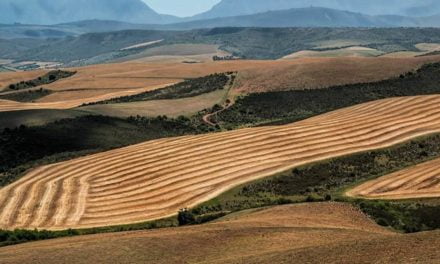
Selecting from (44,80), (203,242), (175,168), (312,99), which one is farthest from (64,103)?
(203,242)

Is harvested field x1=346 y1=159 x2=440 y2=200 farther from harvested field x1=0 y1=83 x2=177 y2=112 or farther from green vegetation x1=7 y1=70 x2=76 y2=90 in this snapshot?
green vegetation x1=7 y1=70 x2=76 y2=90

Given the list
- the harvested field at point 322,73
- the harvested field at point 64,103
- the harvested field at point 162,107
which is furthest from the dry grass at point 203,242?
the harvested field at point 322,73

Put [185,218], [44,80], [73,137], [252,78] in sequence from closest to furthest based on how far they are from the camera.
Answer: [185,218] < [73,137] < [252,78] < [44,80]

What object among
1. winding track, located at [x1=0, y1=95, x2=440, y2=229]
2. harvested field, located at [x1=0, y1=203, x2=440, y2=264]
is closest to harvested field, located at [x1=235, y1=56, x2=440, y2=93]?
winding track, located at [x1=0, y1=95, x2=440, y2=229]

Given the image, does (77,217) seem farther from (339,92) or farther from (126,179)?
(339,92)

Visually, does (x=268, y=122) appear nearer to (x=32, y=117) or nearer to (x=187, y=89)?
(x=32, y=117)

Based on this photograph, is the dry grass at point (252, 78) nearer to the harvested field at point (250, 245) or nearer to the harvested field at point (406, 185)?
the harvested field at point (406, 185)
